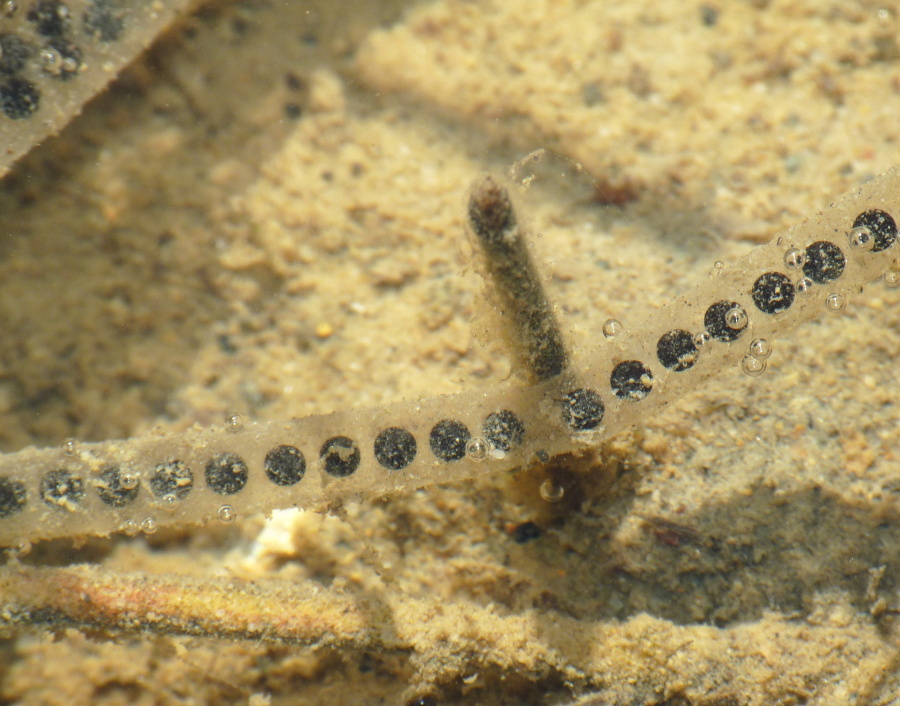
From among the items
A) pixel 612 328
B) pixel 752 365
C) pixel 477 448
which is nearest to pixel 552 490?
pixel 477 448

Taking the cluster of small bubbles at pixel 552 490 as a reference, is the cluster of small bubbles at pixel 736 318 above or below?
above

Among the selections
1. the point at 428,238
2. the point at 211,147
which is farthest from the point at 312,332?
the point at 211,147

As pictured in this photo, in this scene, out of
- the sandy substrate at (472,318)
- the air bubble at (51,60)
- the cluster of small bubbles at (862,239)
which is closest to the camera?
the cluster of small bubbles at (862,239)

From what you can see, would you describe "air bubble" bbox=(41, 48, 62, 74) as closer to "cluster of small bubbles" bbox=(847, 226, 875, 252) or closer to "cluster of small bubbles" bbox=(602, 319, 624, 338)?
"cluster of small bubbles" bbox=(602, 319, 624, 338)

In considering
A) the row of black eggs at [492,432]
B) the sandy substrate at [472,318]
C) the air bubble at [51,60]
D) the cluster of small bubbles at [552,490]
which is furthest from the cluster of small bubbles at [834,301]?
the air bubble at [51,60]

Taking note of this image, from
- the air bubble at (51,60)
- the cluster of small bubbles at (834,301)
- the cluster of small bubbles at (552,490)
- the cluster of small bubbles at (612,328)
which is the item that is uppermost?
the air bubble at (51,60)

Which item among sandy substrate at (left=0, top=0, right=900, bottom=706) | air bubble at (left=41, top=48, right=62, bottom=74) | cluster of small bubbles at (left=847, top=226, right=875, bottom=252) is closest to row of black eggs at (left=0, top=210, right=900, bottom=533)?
cluster of small bubbles at (left=847, top=226, right=875, bottom=252)

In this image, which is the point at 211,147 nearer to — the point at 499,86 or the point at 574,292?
the point at 499,86

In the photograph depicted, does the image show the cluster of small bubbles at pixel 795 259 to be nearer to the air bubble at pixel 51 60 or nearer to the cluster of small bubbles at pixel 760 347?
the cluster of small bubbles at pixel 760 347
